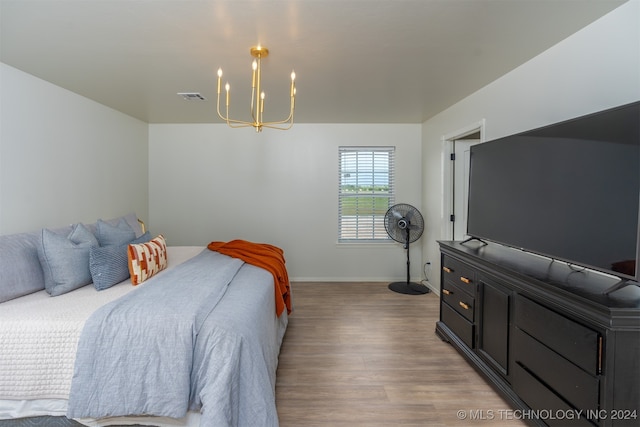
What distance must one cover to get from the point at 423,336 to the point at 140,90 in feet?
12.0

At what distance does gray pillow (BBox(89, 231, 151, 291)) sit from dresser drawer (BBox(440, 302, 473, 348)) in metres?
2.64

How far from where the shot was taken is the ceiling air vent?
3180 mm

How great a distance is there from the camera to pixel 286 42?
6.81ft

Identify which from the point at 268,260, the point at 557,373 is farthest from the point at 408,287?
the point at 557,373

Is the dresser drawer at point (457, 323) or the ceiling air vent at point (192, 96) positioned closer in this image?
the dresser drawer at point (457, 323)

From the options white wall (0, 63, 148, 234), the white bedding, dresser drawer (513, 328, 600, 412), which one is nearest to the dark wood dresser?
dresser drawer (513, 328, 600, 412)

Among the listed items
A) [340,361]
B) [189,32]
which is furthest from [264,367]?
[189,32]

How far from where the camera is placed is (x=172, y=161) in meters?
4.64

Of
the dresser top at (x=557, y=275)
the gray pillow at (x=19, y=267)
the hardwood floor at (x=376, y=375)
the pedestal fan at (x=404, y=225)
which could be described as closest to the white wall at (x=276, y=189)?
the pedestal fan at (x=404, y=225)

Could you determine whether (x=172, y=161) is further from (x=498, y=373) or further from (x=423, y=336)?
(x=498, y=373)

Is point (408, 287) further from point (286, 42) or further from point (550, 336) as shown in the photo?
point (286, 42)

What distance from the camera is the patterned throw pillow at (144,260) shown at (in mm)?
2262

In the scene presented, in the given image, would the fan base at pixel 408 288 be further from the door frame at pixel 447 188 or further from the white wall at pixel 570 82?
the white wall at pixel 570 82

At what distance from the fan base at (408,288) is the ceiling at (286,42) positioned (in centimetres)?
246
